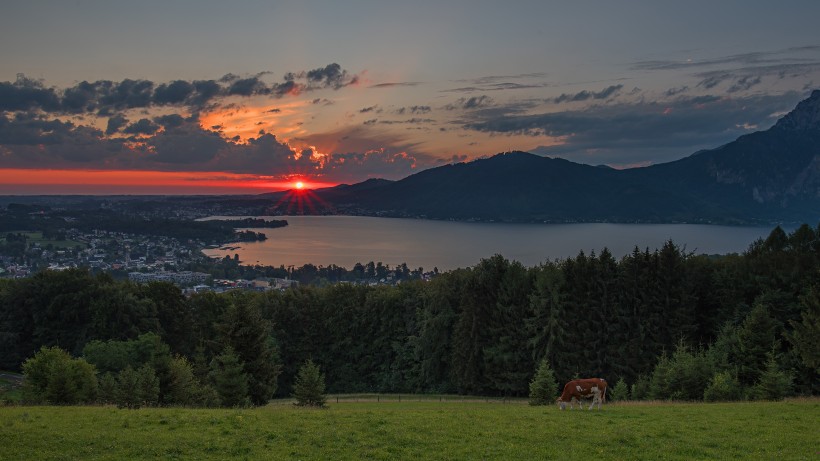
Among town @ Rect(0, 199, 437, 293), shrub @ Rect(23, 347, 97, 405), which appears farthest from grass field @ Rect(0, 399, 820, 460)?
town @ Rect(0, 199, 437, 293)

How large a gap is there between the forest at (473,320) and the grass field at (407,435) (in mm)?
17736

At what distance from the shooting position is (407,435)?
14516 mm

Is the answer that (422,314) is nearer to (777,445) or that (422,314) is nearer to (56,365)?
(56,365)

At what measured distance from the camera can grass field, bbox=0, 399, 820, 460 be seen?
13031 mm

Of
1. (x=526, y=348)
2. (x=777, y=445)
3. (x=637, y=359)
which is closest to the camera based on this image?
(x=777, y=445)

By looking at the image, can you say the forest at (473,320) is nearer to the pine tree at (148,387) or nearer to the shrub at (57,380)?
the shrub at (57,380)

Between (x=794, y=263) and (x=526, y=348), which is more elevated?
(x=794, y=263)

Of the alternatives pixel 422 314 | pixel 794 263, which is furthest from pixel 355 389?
pixel 794 263

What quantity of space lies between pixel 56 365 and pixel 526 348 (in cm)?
3966

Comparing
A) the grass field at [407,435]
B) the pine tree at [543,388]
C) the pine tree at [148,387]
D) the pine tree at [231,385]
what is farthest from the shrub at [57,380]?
the pine tree at [543,388]

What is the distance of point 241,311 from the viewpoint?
30.7 metres

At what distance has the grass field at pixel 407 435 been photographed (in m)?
13.0

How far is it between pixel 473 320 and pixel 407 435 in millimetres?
39910

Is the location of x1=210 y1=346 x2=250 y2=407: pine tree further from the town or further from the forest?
the town
